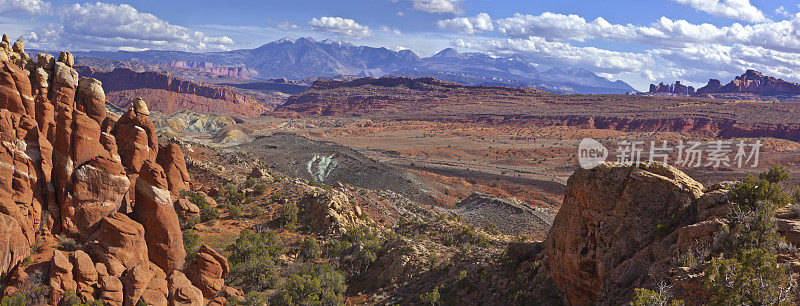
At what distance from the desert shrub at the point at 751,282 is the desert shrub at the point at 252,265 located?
55.7 feet

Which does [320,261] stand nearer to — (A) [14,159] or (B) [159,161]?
(B) [159,161]

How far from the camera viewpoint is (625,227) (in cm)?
1285

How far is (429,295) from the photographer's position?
17844mm

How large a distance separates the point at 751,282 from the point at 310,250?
64.2 feet

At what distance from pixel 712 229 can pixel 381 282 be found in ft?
46.5

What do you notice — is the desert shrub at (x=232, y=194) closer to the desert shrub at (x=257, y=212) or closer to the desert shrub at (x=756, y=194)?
the desert shrub at (x=257, y=212)

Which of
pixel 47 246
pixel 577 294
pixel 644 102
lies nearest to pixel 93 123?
pixel 47 246

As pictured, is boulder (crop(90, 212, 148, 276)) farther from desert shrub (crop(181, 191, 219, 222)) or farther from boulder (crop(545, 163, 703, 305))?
boulder (crop(545, 163, 703, 305))

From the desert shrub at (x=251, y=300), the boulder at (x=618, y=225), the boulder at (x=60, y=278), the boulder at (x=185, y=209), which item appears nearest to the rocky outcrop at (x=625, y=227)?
the boulder at (x=618, y=225)

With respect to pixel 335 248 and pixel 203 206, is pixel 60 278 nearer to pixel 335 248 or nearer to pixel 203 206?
pixel 203 206

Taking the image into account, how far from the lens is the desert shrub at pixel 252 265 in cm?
2011

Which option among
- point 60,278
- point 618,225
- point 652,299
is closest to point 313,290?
point 60,278

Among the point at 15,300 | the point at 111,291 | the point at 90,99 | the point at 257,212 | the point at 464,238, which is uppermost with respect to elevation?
the point at 90,99

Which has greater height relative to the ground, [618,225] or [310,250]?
[618,225]
